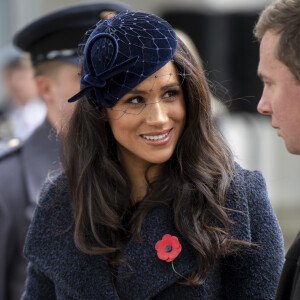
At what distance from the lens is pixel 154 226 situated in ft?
7.95

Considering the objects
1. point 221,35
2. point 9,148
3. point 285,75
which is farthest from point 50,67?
point 221,35

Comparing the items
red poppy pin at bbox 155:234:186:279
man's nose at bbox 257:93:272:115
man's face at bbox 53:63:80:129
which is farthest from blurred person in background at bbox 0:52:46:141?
man's nose at bbox 257:93:272:115

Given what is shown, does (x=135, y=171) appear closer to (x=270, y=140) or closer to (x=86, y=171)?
(x=86, y=171)

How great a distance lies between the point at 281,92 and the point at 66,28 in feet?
5.65

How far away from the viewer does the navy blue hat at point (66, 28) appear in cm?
339

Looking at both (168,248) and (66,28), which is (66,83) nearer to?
(66,28)

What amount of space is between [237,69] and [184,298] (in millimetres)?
4615

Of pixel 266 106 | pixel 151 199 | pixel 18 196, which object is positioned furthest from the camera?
pixel 18 196

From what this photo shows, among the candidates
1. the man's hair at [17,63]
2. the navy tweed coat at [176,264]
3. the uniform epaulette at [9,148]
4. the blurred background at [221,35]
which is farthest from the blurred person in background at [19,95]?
the navy tweed coat at [176,264]

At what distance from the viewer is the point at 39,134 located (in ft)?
11.0

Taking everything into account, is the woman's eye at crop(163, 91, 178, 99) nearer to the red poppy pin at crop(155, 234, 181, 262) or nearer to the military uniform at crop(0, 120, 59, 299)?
the red poppy pin at crop(155, 234, 181, 262)

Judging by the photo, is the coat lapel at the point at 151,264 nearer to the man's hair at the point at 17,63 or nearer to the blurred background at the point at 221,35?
the blurred background at the point at 221,35

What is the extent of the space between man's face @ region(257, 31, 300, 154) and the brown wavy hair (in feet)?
1.44

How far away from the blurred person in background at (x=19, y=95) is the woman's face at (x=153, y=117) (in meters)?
3.50
